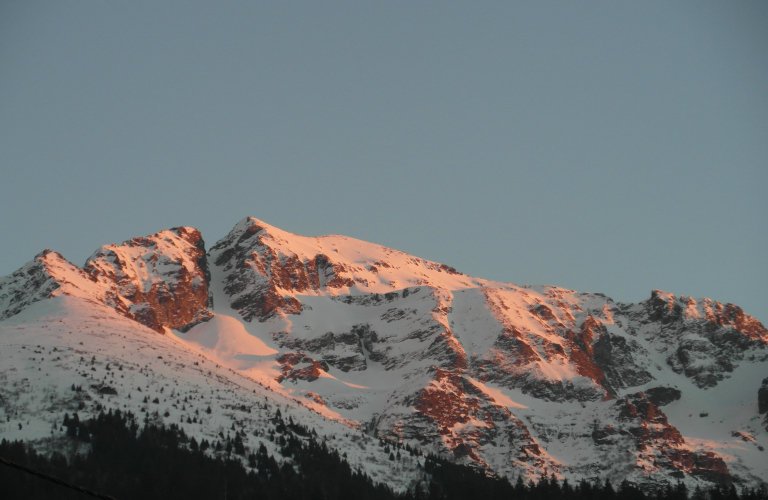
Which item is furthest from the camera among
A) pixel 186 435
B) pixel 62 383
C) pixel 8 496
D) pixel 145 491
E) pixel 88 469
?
pixel 62 383

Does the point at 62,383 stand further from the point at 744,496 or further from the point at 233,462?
the point at 744,496

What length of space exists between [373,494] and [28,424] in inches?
2587

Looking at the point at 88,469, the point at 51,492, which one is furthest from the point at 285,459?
the point at 51,492

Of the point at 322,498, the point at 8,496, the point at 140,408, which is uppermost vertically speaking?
the point at 140,408

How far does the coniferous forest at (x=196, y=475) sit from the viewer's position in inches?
5743

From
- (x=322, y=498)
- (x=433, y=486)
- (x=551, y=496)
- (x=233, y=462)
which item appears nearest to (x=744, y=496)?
(x=551, y=496)

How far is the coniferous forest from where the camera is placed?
479 ft

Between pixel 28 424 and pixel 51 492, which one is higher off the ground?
pixel 28 424

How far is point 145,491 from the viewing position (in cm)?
14400

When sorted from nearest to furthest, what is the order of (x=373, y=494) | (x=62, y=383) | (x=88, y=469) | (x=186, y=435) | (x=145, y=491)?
(x=145, y=491)
(x=88, y=469)
(x=373, y=494)
(x=186, y=435)
(x=62, y=383)

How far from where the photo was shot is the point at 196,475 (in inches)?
6240

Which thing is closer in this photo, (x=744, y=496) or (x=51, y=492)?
(x=51, y=492)

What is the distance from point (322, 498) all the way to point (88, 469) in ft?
129

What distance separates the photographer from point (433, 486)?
19325 centimetres
